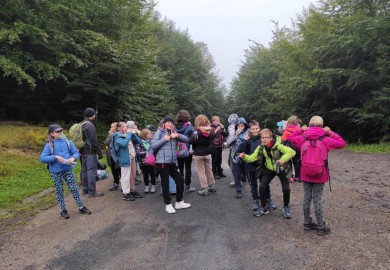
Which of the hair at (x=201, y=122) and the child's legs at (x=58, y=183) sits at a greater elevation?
the hair at (x=201, y=122)

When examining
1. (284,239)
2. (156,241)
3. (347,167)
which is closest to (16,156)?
(156,241)

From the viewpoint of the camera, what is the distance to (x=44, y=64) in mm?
15133

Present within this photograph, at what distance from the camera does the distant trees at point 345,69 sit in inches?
675

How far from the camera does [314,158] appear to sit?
5406mm

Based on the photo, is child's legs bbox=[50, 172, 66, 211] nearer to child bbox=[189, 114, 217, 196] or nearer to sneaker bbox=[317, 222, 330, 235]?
child bbox=[189, 114, 217, 196]

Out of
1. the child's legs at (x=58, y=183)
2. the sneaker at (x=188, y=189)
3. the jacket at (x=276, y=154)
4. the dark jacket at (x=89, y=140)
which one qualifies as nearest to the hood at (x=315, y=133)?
the jacket at (x=276, y=154)

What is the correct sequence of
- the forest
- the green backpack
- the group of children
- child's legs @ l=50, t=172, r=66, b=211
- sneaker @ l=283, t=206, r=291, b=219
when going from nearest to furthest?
the group of children < sneaker @ l=283, t=206, r=291, b=219 < child's legs @ l=50, t=172, r=66, b=211 < the green backpack < the forest

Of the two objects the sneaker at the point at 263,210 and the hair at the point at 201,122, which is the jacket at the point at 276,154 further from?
the hair at the point at 201,122

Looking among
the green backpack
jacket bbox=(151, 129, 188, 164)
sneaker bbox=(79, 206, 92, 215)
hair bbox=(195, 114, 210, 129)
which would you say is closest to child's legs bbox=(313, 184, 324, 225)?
jacket bbox=(151, 129, 188, 164)

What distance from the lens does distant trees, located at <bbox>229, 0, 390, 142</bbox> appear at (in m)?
17.2

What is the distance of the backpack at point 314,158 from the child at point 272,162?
1.74 ft

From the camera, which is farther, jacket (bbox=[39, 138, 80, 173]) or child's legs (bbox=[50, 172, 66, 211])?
child's legs (bbox=[50, 172, 66, 211])

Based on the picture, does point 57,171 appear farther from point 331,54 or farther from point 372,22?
point 331,54

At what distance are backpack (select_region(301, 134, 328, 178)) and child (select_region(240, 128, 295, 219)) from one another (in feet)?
1.74
